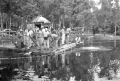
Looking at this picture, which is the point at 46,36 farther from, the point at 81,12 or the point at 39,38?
the point at 81,12

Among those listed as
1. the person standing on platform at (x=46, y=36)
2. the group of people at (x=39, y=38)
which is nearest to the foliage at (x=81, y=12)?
the group of people at (x=39, y=38)

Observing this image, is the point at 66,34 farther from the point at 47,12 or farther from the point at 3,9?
the point at 47,12

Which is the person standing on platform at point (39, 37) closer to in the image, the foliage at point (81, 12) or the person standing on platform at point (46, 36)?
the person standing on platform at point (46, 36)

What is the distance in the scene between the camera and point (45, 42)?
22703 mm

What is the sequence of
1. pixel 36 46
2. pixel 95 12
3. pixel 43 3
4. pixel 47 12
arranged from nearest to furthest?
pixel 36 46 → pixel 43 3 → pixel 47 12 → pixel 95 12

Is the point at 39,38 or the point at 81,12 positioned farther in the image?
the point at 81,12

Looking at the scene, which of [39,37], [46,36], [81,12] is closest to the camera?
[46,36]

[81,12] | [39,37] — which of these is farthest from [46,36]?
[81,12]

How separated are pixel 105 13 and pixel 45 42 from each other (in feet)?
180

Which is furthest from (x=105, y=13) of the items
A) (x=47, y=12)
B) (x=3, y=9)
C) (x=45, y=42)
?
(x=45, y=42)

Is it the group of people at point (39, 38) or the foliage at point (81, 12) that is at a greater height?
the foliage at point (81, 12)

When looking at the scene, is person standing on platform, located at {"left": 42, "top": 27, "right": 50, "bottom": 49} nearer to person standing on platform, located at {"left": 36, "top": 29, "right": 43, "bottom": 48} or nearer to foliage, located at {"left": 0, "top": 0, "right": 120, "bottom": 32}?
person standing on platform, located at {"left": 36, "top": 29, "right": 43, "bottom": 48}

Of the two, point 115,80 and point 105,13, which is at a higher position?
point 105,13

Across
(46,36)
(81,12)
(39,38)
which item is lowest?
(39,38)
